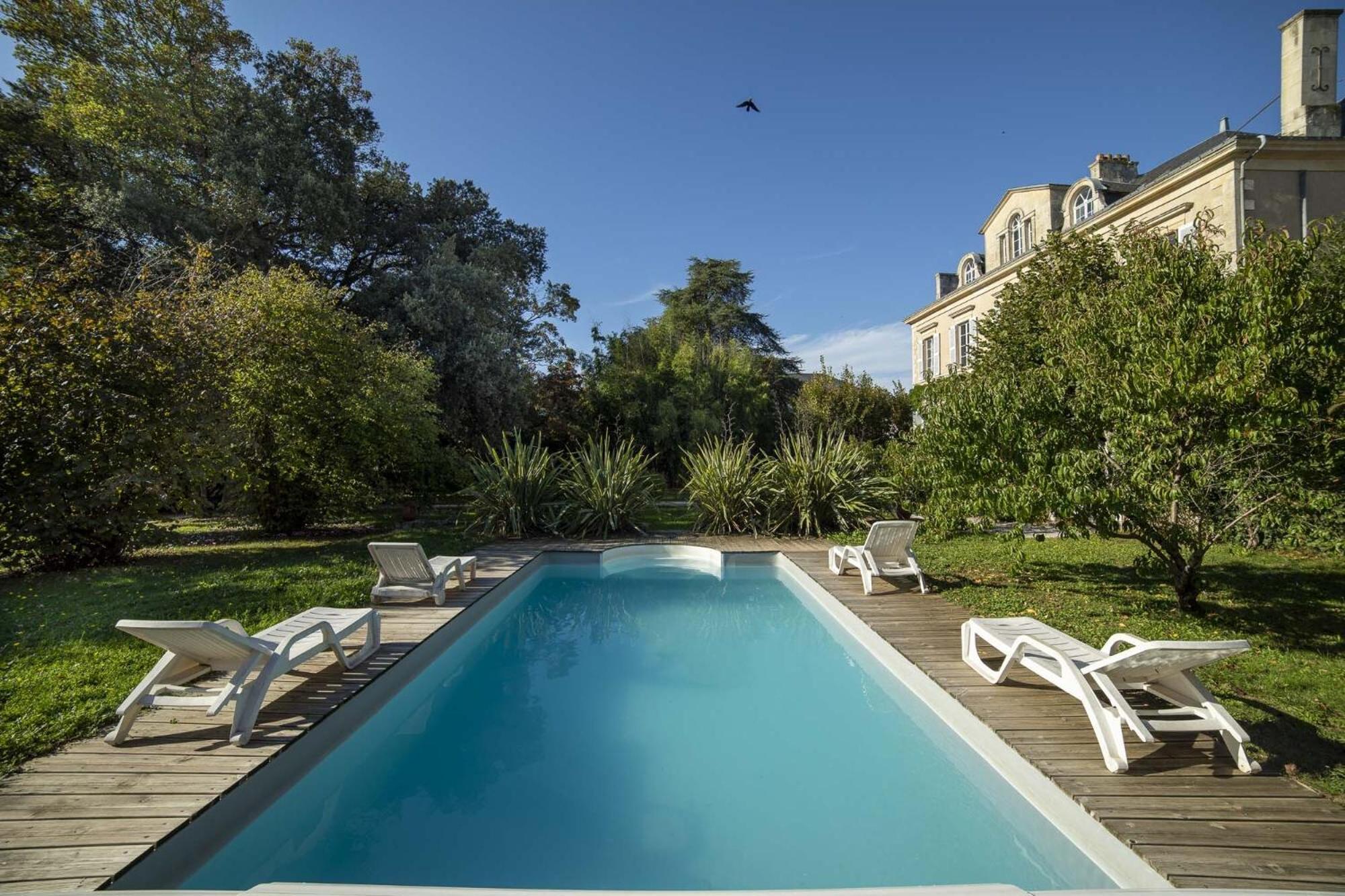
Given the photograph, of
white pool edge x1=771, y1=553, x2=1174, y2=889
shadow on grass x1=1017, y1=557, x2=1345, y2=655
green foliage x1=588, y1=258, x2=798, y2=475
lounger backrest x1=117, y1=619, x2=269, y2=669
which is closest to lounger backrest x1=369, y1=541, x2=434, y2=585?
lounger backrest x1=117, y1=619, x2=269, y2=669

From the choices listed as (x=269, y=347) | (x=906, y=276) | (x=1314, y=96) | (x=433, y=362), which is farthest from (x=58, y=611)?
(x=906, y=276)

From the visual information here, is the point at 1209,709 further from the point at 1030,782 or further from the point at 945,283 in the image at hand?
the point at 945,283

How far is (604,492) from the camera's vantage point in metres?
11.7

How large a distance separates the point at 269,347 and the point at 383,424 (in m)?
2.10

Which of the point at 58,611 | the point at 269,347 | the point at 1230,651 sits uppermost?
the point at 269,347

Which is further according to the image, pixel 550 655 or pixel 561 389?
pixel 561 389

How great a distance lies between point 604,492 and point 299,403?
5.36 m

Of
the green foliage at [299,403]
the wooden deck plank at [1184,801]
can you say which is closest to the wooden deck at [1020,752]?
the wooden deck plank at [1184,801]

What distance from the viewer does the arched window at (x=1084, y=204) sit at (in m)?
16.1

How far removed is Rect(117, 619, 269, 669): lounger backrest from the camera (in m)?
3.16

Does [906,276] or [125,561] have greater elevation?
[906,276]

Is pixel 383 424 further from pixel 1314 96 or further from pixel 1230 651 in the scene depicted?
pixel 1314 96

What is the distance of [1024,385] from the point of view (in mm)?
5172

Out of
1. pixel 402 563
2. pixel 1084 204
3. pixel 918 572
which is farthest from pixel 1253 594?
pixel 1084 204
